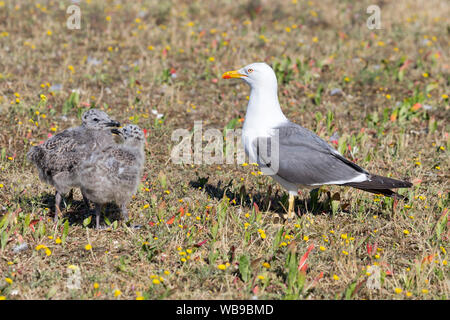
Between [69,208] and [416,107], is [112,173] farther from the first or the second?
[416,107]

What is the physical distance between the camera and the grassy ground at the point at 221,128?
17.3ft

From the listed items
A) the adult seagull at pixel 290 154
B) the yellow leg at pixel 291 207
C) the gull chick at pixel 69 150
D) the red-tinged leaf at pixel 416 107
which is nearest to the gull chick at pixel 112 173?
the gull chick at pixel 69 150

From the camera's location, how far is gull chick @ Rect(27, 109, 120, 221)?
5.71 meters

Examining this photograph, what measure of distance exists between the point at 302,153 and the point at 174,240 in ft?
Result: 5.90

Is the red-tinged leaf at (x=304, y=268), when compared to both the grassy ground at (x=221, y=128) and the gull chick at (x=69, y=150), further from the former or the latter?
the gull chick at (x=69, y=150)

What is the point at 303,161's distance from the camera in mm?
6449

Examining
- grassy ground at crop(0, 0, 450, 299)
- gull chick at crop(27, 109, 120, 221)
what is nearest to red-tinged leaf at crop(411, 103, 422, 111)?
grassy ground at crop(0, 0, 450, 299)

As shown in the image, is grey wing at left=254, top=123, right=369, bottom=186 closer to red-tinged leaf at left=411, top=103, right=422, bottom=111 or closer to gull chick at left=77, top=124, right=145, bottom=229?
gull chick at left=77, top=124, right=145, bottom=229

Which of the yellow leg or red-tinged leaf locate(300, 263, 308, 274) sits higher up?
the yellow leg

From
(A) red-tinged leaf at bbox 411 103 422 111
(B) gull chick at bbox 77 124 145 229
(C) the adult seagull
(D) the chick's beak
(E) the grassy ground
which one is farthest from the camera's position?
(A) red-tinged leaf at bbox 411 103 422 111

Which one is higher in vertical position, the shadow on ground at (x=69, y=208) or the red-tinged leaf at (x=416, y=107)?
the red-tinged leaf at (x=416, y=107)

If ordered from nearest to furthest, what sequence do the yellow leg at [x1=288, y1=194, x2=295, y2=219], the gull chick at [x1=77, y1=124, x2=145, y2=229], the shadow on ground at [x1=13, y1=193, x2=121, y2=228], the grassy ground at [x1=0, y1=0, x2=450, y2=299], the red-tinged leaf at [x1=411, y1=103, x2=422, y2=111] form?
the grassy ground at [x1=0, y1=0, x2=450, y2=299] → the gull chick at [x1=77, y1=124, x2=145, y2=229] → the shadow on ground at [x1=13, y1=193, x2=121, y2=228] → the yellow leg at [x1=288, y1=194, x2=295, y2=219] → the red-tinged leaf at [x1=411, y1=103, x2=422, y2=111]

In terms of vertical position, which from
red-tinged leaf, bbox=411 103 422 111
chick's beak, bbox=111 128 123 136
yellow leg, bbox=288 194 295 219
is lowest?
yellow leg, bbox=288 194 295 219

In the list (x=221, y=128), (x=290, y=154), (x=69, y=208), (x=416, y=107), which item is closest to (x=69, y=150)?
(x=69, y=208)
